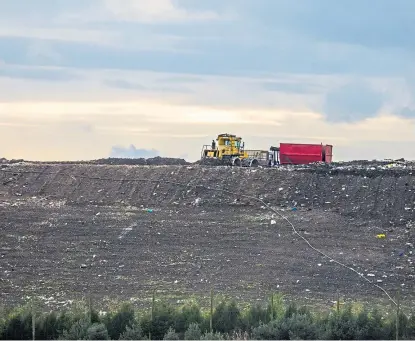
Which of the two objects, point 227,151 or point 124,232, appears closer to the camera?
point 124,232

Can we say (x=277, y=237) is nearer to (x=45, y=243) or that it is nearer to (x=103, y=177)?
(x=45, y=243)

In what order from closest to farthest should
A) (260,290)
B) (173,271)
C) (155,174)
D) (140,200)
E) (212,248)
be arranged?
(260,290), (173,271), (212,248), (140,200), (155,174)

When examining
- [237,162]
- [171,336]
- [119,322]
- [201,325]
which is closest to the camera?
[171,336]

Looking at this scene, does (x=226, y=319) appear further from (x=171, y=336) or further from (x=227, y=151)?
(x=227, y=151)

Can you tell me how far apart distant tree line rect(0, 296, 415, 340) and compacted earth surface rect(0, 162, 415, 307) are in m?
4.14

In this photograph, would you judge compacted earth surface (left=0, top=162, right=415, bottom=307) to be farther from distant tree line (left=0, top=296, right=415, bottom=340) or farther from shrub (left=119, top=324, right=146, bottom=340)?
shrub (left=119, top=324, right=146, bottom=340)

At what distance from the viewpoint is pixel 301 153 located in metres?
42.2

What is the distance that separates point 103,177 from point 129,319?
795 inches

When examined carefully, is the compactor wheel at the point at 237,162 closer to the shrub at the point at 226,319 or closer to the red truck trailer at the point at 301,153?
the red truck trailer at the point at 301,153

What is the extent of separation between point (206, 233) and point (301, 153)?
16.1 m

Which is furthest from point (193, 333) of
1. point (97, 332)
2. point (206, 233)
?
point (206, 233)

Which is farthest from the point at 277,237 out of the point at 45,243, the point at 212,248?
the point at 45,243

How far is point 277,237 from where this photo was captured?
2656 cm

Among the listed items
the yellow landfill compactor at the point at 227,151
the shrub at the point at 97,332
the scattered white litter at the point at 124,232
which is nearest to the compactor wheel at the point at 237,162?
the yellow landfill compactor at the point at 227,151
